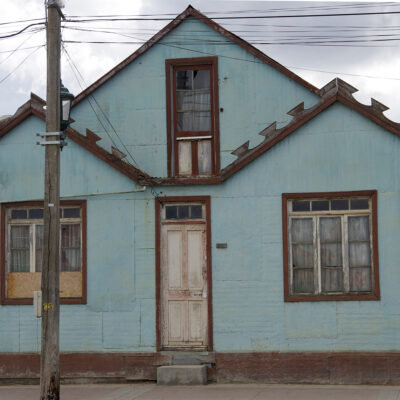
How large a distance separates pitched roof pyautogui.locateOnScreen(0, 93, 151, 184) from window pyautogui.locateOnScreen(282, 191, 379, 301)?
2823 millimetres

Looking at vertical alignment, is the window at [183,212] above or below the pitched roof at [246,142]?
below

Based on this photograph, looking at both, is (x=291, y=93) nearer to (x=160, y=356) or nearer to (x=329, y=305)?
(x=329, y=305)

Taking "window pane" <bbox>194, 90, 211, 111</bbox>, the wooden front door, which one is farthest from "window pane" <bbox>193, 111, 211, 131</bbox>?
the wooden front door

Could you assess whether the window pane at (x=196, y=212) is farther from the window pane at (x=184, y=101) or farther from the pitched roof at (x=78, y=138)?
the window pane at (x=184, y=101)

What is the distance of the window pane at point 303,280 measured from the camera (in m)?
13.5

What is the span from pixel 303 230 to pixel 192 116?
3067mm

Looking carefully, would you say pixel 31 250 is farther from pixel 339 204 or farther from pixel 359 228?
pixel 359 228

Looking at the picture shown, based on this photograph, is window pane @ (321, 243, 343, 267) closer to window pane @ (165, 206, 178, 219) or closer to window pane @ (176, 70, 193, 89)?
window pane @ (165, 206, 178, 219)

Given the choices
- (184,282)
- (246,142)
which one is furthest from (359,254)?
(184,282)

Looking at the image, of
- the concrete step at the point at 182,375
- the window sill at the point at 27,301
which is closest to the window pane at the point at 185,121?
the window sill at the point at 27,301

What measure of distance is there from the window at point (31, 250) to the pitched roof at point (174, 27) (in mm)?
2292

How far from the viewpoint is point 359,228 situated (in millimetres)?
13469

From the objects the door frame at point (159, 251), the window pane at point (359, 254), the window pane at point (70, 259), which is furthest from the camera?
the window pane at point (70, 259)

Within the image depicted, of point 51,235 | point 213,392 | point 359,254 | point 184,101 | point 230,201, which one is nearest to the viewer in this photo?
point 51,235
